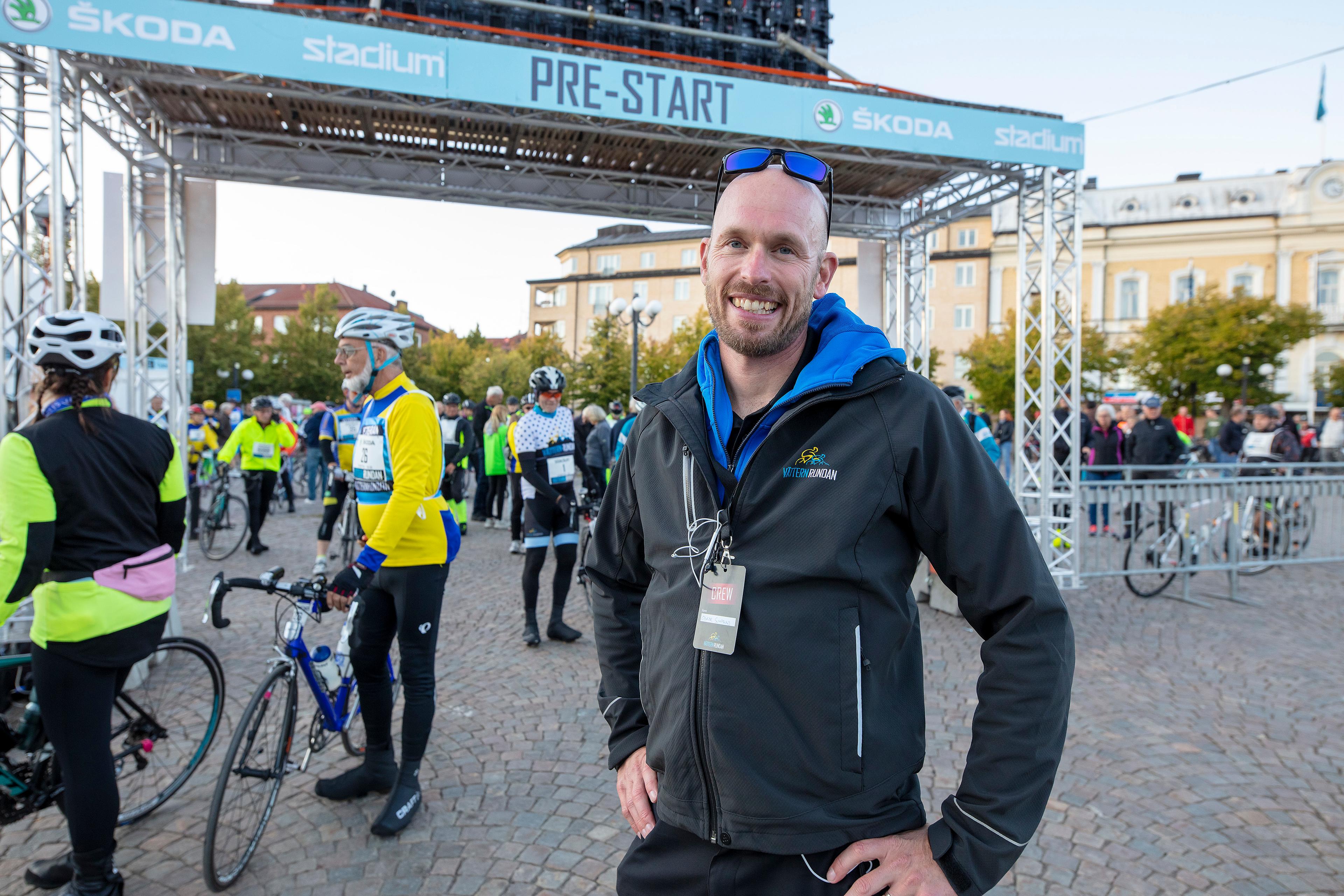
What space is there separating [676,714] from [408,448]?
224 cm

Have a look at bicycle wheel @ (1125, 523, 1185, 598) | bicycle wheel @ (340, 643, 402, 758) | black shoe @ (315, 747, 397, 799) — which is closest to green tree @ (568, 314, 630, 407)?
bicycle wheel @ (1125, 523, 1185, 598)

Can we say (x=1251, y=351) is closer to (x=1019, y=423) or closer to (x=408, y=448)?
(x=1019, y=423)

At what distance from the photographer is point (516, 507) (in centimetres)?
999

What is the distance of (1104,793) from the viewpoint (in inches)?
153

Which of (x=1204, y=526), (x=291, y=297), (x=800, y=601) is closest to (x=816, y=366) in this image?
(x=800, y=601)

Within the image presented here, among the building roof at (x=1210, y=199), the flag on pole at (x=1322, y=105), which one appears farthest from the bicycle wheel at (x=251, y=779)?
the building roof at (x=1210, y=199)

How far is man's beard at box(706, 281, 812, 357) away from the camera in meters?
1.57

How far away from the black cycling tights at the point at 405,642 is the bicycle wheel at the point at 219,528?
7234 mm

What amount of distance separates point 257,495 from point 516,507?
3202 mm

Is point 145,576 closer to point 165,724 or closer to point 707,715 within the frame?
point 165,724

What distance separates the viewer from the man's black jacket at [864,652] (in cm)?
132

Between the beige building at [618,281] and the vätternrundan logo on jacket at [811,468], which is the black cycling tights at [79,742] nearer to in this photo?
the vätternrundan logo on jacket at [811,468]

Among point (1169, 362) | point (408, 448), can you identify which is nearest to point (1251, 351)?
point (1169, 362)

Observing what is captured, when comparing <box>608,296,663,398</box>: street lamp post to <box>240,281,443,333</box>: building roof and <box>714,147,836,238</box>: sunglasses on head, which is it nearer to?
<box>714,147,836,238</box>: sunglasses on head
